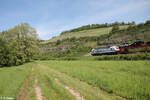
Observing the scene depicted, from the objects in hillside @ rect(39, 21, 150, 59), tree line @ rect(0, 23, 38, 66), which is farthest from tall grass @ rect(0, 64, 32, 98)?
hillside @ rect(39, 21, 150, 59)

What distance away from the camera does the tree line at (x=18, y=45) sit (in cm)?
3385

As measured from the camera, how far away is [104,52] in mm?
27484

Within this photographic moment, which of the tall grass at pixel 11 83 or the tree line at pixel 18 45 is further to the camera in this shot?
the tree line at pixel 18 45

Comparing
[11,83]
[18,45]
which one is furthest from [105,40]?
[11,83]

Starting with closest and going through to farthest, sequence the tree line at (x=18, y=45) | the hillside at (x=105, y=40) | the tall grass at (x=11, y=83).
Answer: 1. the tall grass at (x=11, y=83)
2. the tree line at (x=18, y=45)
3. the hillside at (x=105, y=40)

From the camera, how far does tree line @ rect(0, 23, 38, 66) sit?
33.8 metres

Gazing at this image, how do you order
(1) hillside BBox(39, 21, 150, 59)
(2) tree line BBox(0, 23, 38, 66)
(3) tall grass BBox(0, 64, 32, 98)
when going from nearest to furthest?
(3) tall grass BBox(0, 64, 32, 98) → (2) tree line BBox(0, 23, 38, 66) → (1) hillside BBox(39, 21, 150, 59)

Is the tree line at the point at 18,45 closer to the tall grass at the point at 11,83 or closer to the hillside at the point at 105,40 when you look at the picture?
the hillside at the point at 105,40

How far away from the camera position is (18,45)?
33.6 meters

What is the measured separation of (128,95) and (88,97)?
2.26 m

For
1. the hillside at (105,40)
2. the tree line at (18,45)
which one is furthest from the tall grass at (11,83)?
the hillside at (105,40)

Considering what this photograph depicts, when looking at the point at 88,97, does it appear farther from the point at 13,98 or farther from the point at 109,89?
the point at 13,98

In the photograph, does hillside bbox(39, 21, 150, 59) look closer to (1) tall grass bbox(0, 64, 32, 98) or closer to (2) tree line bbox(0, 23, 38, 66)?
(2) tree line bbox(0, 23, 38, 66)

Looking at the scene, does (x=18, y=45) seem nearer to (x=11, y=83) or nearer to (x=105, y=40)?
(x=11, y=83)
